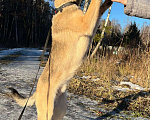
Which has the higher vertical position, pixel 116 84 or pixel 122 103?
pixel 116 84

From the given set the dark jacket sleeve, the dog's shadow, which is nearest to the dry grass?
the dog's shadow

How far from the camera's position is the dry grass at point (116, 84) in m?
3.99

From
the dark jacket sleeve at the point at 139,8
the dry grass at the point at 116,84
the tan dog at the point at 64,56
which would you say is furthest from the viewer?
the dry grass at the point at 116,84

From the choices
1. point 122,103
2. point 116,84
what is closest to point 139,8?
point 122,103

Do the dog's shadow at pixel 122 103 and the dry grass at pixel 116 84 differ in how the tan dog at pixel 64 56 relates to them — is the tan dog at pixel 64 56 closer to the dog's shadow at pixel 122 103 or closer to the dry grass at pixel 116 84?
the dog's shadow at pixel 122 103

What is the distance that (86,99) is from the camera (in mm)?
4168

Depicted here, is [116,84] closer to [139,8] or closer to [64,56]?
[64,56]

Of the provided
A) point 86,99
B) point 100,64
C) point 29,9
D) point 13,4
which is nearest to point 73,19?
point 86,99

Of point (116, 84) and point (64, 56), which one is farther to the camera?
point (116, 84)

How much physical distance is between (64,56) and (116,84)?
3.86 m

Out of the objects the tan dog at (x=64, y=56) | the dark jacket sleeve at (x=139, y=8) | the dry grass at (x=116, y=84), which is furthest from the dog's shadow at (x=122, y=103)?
the dark jacket sleeve at (x=139, y=8)

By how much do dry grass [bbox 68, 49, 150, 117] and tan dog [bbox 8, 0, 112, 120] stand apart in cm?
204

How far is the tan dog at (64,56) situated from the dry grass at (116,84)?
2.04 m

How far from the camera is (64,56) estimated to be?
228cm
